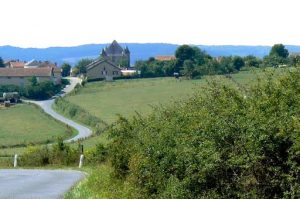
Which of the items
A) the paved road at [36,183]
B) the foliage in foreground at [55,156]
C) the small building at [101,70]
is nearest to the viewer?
the paved road at [36,183]

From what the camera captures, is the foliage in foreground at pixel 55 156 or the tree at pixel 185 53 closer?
the foliage in foreground at pixel 55 156

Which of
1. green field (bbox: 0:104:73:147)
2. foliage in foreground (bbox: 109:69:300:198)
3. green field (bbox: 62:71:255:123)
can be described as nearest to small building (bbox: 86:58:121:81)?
green field (bbox: 62:71:255:123)

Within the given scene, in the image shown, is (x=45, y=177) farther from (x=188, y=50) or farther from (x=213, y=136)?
(x=188, y=50)

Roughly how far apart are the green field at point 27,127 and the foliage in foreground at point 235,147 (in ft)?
150

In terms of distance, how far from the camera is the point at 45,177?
1975 centimetres

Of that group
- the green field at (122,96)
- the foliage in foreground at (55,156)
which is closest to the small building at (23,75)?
the green field at (122,96)

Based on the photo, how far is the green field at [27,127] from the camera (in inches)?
2445

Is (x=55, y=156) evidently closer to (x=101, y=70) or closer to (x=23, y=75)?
(x=101, y=70)

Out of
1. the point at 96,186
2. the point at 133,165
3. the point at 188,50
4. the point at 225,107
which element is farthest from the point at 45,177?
the point at 188,50

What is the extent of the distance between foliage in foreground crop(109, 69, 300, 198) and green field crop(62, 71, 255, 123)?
2288 inches

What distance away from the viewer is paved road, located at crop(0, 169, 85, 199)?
49.4ft

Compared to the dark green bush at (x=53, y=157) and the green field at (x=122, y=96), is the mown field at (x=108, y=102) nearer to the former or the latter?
the green field at (x=122, y=96)

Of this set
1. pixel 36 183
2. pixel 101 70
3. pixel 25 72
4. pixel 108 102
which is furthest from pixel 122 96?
pixel 25 72

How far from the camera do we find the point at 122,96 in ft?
308
